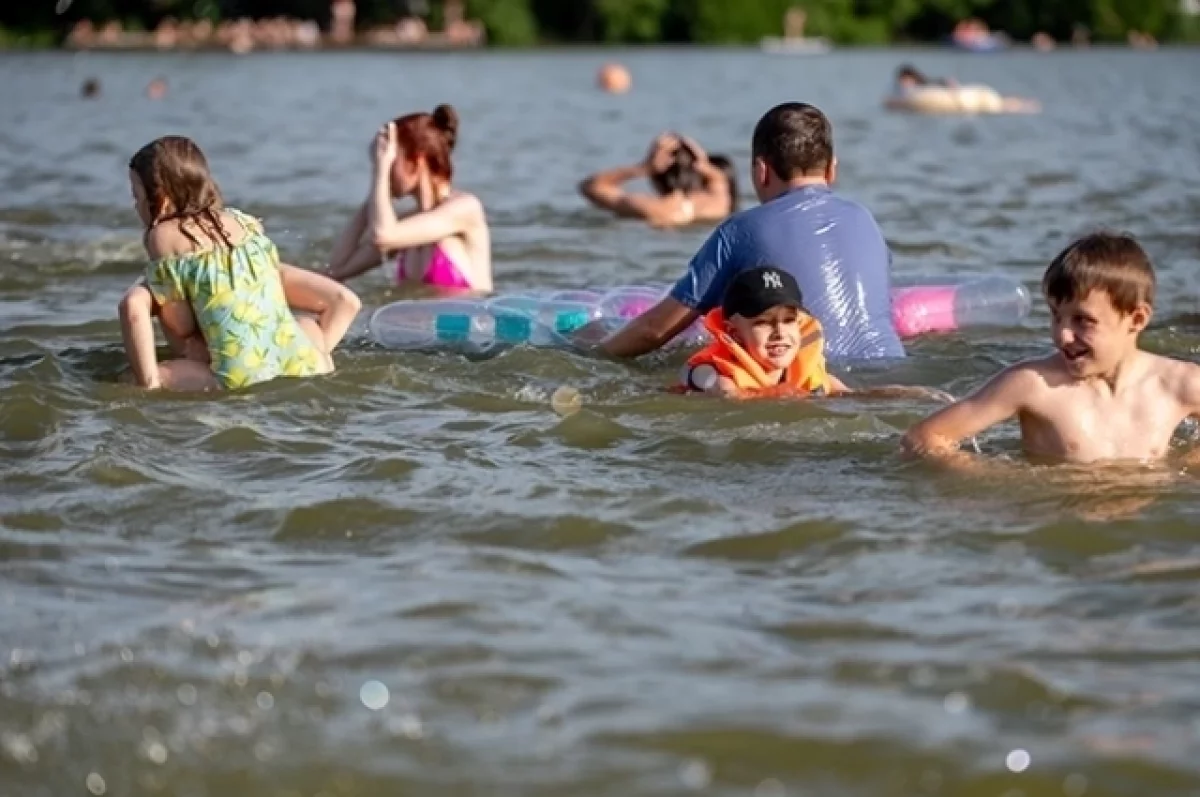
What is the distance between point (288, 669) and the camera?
162 inches

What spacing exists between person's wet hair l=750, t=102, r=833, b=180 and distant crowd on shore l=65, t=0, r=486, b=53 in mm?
50045

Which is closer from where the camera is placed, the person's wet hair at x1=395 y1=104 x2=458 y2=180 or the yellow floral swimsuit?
the yellow floral swimsuit

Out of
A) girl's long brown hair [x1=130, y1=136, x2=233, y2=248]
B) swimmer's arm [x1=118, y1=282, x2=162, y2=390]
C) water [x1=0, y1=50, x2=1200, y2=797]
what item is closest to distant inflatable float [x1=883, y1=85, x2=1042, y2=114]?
water [x1=0, y1=50, x2=1200, y2=797]

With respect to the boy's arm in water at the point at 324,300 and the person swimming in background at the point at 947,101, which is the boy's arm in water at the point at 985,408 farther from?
the person swimming in background at the point at 947,101

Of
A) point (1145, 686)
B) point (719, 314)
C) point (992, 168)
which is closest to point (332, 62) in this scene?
point (992, 168)

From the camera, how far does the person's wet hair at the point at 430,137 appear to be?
8898mm

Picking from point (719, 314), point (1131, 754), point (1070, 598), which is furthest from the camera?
point (719, 314)

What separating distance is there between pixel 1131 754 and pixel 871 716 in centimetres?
46

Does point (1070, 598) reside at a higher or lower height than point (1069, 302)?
lower

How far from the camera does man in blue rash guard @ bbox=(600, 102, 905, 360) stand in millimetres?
7086

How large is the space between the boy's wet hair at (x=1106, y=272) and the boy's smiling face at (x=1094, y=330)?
0.02m

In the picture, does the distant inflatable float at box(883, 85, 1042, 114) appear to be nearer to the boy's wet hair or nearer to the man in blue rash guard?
the man in blue rash guard

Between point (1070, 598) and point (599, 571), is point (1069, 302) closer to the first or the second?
point (1070, 598)

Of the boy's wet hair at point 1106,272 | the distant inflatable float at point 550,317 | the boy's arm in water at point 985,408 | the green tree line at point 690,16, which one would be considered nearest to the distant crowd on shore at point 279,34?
A: the green tree line at point 690,16
